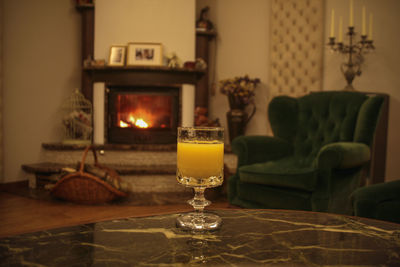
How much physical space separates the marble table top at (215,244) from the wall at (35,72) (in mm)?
3431

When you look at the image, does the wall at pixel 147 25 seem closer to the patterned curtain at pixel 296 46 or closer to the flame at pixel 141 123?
the flame at pixel 141 123

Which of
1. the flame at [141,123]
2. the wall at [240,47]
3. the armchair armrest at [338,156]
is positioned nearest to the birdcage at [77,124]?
the flame at [141,123]

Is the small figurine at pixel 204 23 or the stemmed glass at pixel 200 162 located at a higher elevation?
the small figurine at pixel 204 23

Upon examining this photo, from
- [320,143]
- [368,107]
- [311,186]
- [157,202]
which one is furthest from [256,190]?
[157,202]

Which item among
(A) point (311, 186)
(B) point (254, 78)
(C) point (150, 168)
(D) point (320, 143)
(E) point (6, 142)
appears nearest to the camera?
(A) point (311, 186)

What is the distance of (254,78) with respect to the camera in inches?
186

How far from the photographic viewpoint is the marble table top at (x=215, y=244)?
75cm

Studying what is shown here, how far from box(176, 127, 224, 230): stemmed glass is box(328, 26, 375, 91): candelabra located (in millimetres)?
3232

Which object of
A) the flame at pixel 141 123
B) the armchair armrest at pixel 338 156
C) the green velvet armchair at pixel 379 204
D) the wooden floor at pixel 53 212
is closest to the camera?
the green velvet armchair at pixel 379 204

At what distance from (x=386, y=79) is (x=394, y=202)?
9.72 ft

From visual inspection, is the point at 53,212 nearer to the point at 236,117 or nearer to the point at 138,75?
the point at 138,75

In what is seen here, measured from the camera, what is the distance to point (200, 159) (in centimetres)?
97

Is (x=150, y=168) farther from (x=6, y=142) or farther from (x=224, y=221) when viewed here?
(x=224, y=221)

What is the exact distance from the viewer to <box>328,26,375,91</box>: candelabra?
12.6ft
